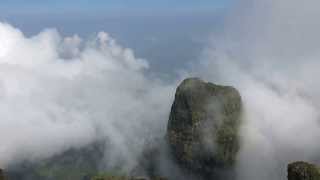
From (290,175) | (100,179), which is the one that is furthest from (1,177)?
(290,175)

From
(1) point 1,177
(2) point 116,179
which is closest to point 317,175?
(2) point 116,179

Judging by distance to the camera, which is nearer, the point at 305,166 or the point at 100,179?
the point at 305,166

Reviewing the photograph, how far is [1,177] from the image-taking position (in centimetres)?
15562

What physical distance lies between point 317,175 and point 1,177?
263 ft

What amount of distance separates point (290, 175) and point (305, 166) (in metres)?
4.53

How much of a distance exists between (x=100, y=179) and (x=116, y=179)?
4663 millimetres

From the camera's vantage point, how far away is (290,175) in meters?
124

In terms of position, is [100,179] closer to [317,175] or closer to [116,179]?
[116,179]

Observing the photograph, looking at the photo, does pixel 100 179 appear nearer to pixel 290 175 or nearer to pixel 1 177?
pixel 1 177

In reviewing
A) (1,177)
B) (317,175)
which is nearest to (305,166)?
(317,175)

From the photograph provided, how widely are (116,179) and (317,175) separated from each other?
58.4 metres

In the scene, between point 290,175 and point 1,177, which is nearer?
point 290,175

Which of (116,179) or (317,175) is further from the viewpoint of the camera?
(116,179)

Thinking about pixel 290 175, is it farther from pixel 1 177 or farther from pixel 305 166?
pixel 1 177
